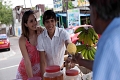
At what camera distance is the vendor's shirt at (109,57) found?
0.68 metres

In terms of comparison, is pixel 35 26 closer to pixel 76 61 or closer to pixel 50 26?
pixel 50 26

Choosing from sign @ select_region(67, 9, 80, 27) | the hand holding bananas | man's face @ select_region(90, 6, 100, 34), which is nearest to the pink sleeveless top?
the hand holding bananas

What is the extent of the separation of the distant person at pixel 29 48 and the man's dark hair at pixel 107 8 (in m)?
1.28

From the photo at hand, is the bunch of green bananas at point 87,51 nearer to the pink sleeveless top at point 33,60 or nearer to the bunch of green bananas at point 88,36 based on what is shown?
the bunch of green bananas at point 88,36

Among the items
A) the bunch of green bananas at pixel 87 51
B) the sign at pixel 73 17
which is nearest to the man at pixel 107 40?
the bunch of green bananas at pixel 87 51

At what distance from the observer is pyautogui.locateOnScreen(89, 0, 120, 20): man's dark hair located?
0.72 m

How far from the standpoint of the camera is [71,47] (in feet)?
4.40

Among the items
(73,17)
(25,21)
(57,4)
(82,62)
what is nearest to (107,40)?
(82,62)

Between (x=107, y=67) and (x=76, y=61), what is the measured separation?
66cm

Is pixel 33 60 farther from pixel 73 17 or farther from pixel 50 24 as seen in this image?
pixel 73 17

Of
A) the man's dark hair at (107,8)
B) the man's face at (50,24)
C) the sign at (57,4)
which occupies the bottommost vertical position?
the man's face at (50,24)

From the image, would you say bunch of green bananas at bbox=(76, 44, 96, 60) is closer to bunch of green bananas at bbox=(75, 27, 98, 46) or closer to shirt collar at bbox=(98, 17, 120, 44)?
bunch of green bananas at bbox=(75, 27, 98, 46)

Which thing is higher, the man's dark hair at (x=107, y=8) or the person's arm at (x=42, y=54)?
the man's dark hair at (x=107, y=8)

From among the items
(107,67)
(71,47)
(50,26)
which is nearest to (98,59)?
(107,67)
